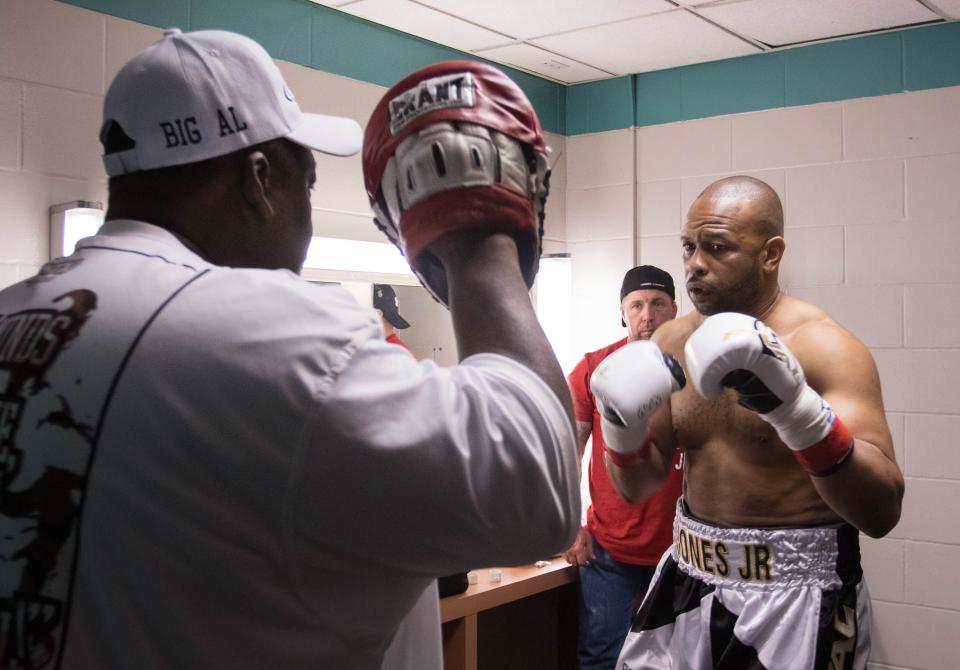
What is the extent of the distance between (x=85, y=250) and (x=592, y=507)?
125 inches

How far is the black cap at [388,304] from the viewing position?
12.4 ft

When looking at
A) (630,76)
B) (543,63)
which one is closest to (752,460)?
(543,63)

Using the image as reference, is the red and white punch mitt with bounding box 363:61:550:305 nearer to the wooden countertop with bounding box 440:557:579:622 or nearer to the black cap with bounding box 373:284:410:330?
the wooden countertop with bounding box 440:557:579:622

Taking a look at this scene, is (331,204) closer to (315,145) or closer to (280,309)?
Answer: (315,145)

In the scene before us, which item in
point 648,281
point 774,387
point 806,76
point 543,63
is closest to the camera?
point 774,387

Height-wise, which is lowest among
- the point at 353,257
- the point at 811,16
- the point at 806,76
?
the point at 353,257

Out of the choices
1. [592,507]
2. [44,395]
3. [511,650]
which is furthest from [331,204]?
[44,395]

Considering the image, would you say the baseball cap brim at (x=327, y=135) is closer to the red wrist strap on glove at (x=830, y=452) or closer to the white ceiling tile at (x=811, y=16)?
the red wrist strap on glove at (x=830, y=452)

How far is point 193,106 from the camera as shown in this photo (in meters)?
0.89

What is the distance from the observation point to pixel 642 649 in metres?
2.41

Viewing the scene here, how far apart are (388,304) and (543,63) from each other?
1.48 m

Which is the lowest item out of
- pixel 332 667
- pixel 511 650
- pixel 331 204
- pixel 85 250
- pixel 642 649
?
pixel 511 650

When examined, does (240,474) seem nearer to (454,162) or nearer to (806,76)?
(454,162)

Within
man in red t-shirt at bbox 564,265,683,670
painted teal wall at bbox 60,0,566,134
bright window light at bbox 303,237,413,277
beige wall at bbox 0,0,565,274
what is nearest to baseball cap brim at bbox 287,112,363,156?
beige wall at bbox 0,0,565,274
